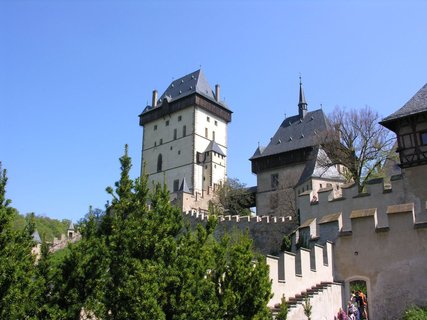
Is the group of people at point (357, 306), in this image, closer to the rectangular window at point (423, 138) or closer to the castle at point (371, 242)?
the castle at point (371, 242)

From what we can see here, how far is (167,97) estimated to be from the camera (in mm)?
70562

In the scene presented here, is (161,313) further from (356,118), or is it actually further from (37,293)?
(356,118)

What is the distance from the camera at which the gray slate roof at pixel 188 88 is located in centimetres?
6844

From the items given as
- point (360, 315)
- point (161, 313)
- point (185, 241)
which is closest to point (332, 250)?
point (360, 315)

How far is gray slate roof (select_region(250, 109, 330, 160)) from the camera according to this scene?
49.0 meters

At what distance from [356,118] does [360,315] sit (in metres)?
18.9

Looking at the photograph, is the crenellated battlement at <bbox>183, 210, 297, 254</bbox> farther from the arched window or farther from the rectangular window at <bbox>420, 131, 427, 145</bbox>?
the arched window

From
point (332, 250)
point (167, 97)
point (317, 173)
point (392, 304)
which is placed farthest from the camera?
point (167, 97)

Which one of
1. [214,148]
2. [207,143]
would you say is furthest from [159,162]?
[214,148]

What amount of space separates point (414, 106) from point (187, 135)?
4847 centimetres

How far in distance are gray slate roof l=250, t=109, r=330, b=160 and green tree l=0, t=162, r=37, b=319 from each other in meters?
38.5

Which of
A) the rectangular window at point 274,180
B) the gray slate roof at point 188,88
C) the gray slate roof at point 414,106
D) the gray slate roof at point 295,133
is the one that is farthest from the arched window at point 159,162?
the gray slate roof at point 414,106

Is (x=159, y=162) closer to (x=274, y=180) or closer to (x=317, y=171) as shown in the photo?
(x=274, y=180)

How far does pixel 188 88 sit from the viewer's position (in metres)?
69.2
